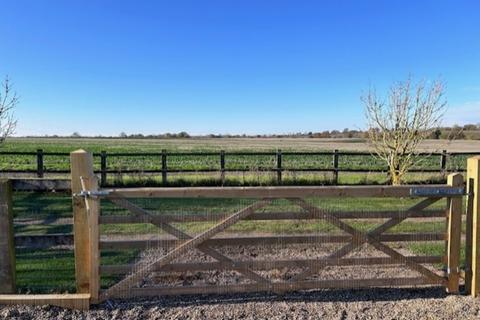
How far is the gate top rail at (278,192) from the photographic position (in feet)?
13.7

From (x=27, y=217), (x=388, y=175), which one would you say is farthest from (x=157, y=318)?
(x=388, y=175)

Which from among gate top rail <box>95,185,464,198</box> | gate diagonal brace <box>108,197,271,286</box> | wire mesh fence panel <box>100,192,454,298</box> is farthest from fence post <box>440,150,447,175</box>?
gate diagonal brace <box>108,197,271,286</box>

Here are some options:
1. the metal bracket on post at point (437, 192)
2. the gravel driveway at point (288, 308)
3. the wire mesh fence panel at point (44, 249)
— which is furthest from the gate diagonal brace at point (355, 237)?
the wire mesh fence panel at point (44, 249)

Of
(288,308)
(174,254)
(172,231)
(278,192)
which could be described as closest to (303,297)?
(288,308)

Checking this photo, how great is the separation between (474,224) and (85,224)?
423 cm

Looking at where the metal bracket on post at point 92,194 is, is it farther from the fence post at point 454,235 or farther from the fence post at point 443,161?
the fence post at point 443,161

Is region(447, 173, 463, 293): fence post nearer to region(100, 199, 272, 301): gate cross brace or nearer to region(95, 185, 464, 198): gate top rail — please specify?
region(95, 185, 464, 198): gate top rail

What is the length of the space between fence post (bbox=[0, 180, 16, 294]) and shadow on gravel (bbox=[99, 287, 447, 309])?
110 cm

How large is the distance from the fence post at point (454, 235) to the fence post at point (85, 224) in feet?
12.6

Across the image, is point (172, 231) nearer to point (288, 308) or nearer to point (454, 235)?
point (288, 308)

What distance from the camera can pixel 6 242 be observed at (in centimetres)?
424

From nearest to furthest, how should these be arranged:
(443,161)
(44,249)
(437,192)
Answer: (437,192)
(44,249)
(443,161)

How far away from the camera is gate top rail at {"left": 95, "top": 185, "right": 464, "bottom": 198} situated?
164 inches

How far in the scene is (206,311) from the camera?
159 inches
